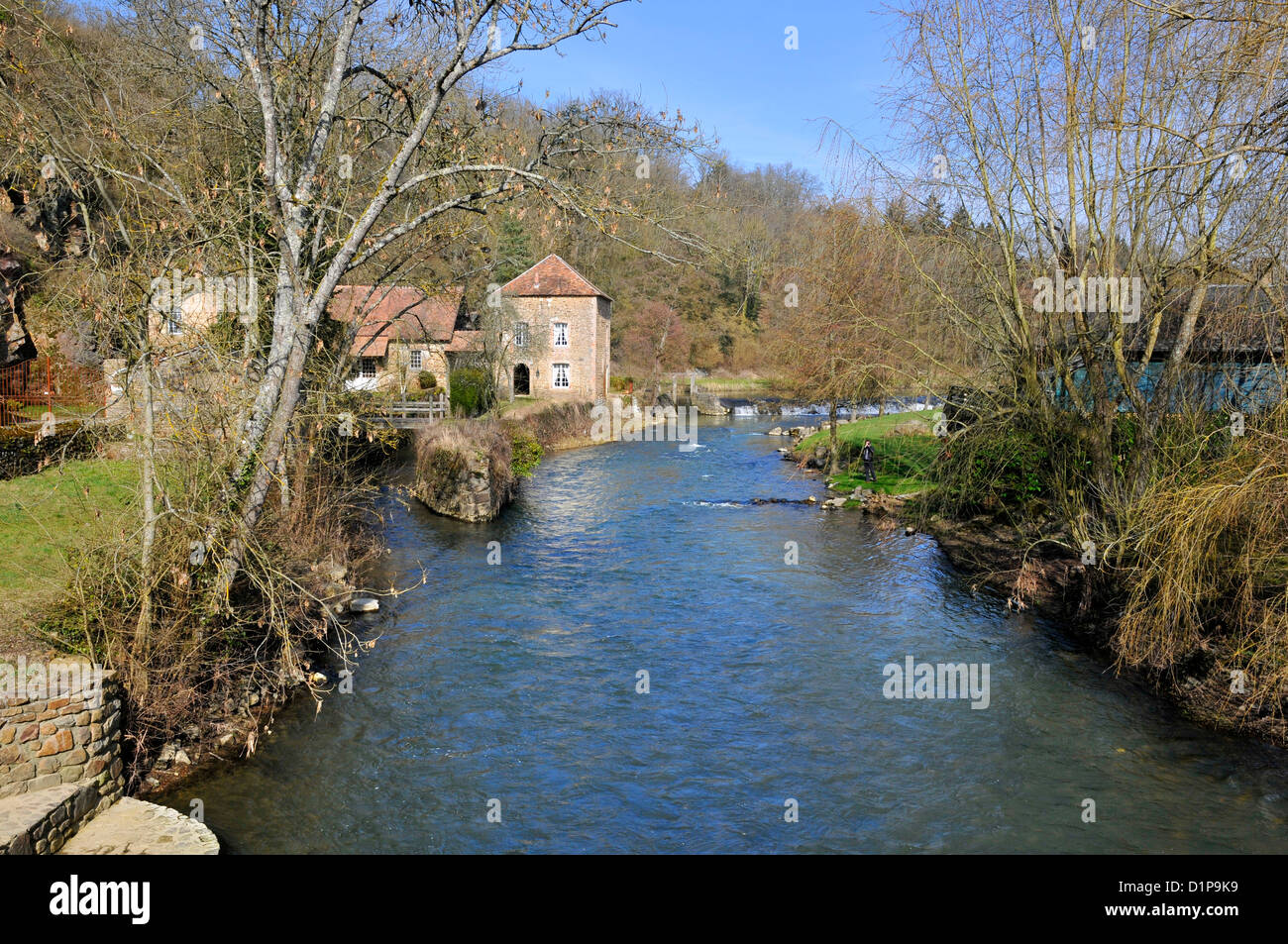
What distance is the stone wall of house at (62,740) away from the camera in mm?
7023

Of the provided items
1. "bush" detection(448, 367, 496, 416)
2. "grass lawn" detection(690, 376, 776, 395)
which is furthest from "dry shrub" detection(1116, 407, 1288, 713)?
"grass lawn" detection(690, 376, 776, 395)

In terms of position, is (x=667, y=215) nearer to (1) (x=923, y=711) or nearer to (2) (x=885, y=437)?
(1) (x=923, y=711)

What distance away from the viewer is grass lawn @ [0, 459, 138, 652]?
8508 mm

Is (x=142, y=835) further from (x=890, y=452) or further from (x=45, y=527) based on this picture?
(x=890, y=452)

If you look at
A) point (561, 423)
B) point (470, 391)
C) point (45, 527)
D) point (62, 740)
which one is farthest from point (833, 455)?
point (62, 740)

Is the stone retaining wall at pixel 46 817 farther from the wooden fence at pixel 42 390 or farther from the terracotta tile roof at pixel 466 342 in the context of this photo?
the terracotta tile roof at pixel 466 342

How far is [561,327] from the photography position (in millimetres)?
45438

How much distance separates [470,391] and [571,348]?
11.7 metres

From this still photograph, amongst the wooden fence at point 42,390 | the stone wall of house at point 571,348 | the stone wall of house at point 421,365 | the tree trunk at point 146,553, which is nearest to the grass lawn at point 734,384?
the stone wall of house at point 571,348

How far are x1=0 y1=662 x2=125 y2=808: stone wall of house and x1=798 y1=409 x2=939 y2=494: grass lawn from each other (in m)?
17.0

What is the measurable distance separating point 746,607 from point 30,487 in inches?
441

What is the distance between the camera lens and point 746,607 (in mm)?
14414

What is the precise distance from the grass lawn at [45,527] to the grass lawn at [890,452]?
16.2m
